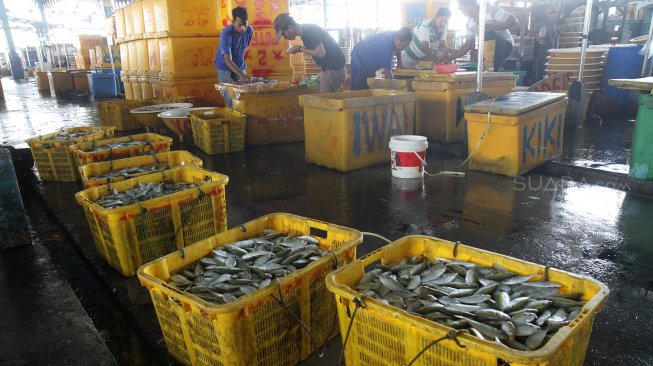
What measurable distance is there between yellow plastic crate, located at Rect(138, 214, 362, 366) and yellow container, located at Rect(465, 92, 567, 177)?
130 inches

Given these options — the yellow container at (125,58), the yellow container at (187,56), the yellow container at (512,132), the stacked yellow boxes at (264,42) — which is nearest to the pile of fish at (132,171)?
the yellow container at (512,132)

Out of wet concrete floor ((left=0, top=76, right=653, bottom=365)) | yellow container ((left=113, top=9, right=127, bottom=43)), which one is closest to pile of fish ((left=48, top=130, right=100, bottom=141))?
wet concrete floor ((left=0, top=76, right=653, bottom=365))

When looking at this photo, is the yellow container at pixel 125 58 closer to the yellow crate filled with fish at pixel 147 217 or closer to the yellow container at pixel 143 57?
the yellow container at pixel 143 57

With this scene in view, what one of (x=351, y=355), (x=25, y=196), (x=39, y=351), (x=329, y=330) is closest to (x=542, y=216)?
(x=329, y=330)

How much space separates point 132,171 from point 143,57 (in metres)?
8.18

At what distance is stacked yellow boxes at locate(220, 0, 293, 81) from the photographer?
9.41 metres

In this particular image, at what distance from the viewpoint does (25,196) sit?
18.1 feet

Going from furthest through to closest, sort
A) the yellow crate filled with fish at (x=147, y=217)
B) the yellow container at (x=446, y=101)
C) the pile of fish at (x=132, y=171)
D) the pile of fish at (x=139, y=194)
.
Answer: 1. the yellow container at (x=446, y=101)
2. the pile of fish at (x=132, y=171)
3. the pile of fish at (x=139, y=194)
4. the yellow crate filled with fish at (x=147, y=217)

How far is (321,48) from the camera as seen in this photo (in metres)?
6.99

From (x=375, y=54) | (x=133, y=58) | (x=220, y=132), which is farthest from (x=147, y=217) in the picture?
(x=133, y=58)

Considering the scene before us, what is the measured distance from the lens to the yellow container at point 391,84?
6.86 m

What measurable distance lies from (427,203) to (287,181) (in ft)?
5.92

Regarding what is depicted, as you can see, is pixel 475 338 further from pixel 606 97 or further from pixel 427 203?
pixel 606 97

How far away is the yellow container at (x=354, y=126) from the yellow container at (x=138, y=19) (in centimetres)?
717
